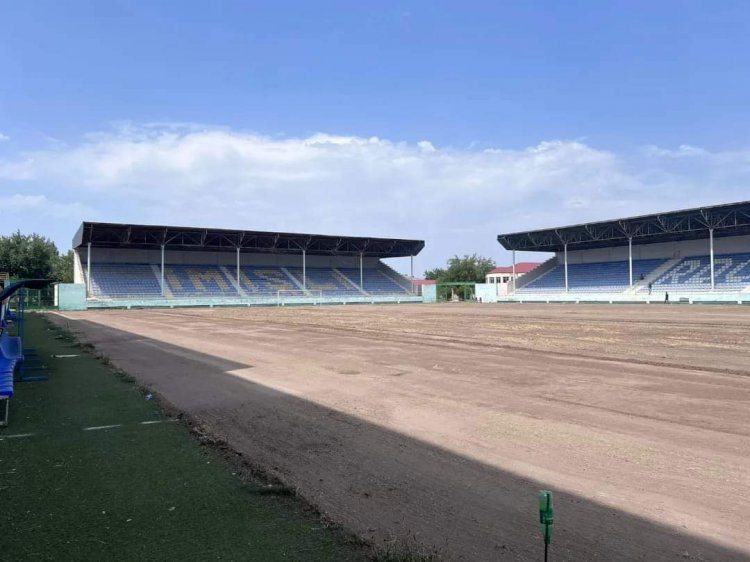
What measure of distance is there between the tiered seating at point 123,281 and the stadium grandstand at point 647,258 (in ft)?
155

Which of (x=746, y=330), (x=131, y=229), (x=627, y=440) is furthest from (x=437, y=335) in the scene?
(x=131, y=229)

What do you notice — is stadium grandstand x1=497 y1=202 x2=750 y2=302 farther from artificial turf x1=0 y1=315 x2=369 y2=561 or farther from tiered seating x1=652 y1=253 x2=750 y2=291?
artificial turf x1=0 y1=315 x2=369 y2=561

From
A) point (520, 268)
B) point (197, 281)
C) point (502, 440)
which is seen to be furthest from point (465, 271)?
point (502, 440)

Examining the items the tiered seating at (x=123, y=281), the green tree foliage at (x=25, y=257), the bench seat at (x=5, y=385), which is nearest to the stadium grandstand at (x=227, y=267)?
the tiered seating at (x=123, y=281)

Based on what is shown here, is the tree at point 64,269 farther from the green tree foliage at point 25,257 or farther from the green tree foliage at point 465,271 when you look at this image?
the green tree foliage at point 465,271

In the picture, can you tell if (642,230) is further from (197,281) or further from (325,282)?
(197,281)

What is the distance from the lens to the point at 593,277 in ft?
224

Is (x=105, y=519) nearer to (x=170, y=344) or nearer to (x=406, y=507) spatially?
(x=406, y=507)

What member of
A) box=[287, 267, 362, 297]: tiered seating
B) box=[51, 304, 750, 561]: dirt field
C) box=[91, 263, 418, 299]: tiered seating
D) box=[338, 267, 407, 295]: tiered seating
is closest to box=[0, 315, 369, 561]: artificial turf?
box=[51, 304, 750, 561]: dirt field

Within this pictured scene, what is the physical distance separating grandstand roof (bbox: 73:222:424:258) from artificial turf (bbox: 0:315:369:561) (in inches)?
2142

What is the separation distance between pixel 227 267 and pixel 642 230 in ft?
172

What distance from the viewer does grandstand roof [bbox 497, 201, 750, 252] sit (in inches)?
2085

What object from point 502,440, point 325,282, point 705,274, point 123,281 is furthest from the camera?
point 325,282

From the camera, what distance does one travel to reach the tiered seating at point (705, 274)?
54.2 m
